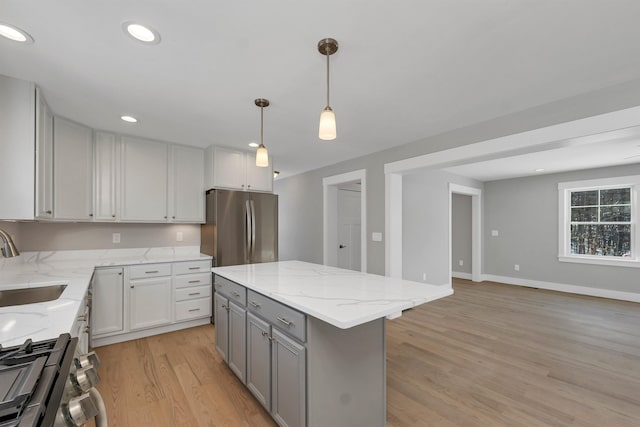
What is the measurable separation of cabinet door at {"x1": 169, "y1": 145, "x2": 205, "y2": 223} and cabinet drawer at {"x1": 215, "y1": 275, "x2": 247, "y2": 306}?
4.82ft

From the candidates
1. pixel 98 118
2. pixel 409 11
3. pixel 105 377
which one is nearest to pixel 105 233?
pixel 98 118

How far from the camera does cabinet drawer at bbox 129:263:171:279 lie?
9.91 feet

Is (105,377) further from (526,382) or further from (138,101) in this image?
(526,382)

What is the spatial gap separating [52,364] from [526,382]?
3039mm

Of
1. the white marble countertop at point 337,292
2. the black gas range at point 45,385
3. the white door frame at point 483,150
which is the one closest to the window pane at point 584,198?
the white door frame at point 483,150

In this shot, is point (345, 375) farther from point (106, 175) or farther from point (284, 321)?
point (106, 175)

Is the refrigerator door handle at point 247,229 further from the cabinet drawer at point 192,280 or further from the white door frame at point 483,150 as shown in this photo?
the white door frame at point 483,150

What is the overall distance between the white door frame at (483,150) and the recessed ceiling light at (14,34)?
11.3 ft

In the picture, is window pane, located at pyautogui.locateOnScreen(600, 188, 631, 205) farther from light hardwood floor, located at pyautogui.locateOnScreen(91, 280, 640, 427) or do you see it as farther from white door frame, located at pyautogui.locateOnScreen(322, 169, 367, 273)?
white door frame, located at pyautogui.locateOnScreen(322, 169, 367, 273)

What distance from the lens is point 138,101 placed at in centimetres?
237

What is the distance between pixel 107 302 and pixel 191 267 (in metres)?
0.86

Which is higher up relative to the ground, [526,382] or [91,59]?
[91,59]

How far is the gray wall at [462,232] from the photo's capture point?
21.6 feet

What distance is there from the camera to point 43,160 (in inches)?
85.6
